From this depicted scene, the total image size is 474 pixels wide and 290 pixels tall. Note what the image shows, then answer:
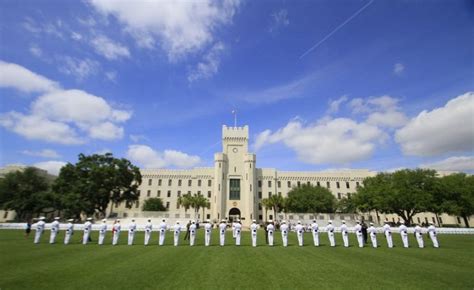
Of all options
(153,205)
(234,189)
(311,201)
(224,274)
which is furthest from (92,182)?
(224,274)

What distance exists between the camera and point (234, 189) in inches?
2589

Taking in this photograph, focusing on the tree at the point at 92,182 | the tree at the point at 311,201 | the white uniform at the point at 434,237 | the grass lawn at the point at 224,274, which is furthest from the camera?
the tree at the point at 311,201

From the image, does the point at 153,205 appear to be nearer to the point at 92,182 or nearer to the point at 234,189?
the point at 92,182

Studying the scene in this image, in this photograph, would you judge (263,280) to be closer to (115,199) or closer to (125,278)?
(125,278)

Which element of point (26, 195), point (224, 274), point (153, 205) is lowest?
point (224, 274)

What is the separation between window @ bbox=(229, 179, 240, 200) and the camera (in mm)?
65062

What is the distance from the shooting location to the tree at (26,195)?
47500 mm

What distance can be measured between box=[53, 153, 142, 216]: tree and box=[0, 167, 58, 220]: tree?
135 inches

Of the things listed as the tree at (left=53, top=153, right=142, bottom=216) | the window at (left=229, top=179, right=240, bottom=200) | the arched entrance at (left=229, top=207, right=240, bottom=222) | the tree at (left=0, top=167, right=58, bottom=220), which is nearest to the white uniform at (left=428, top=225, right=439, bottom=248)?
the tree at (left=53, top=153, right=142, bottom=216)

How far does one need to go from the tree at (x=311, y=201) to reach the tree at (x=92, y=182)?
1307 inches

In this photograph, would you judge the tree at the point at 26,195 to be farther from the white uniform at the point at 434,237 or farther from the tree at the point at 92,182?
the white uniform at the point at 434,237

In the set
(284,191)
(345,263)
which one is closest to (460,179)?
(284,191)

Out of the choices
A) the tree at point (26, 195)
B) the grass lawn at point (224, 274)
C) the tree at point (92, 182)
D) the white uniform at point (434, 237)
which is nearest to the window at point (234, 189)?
the tree at point (92, 182)

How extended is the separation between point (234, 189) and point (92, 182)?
32208mm
